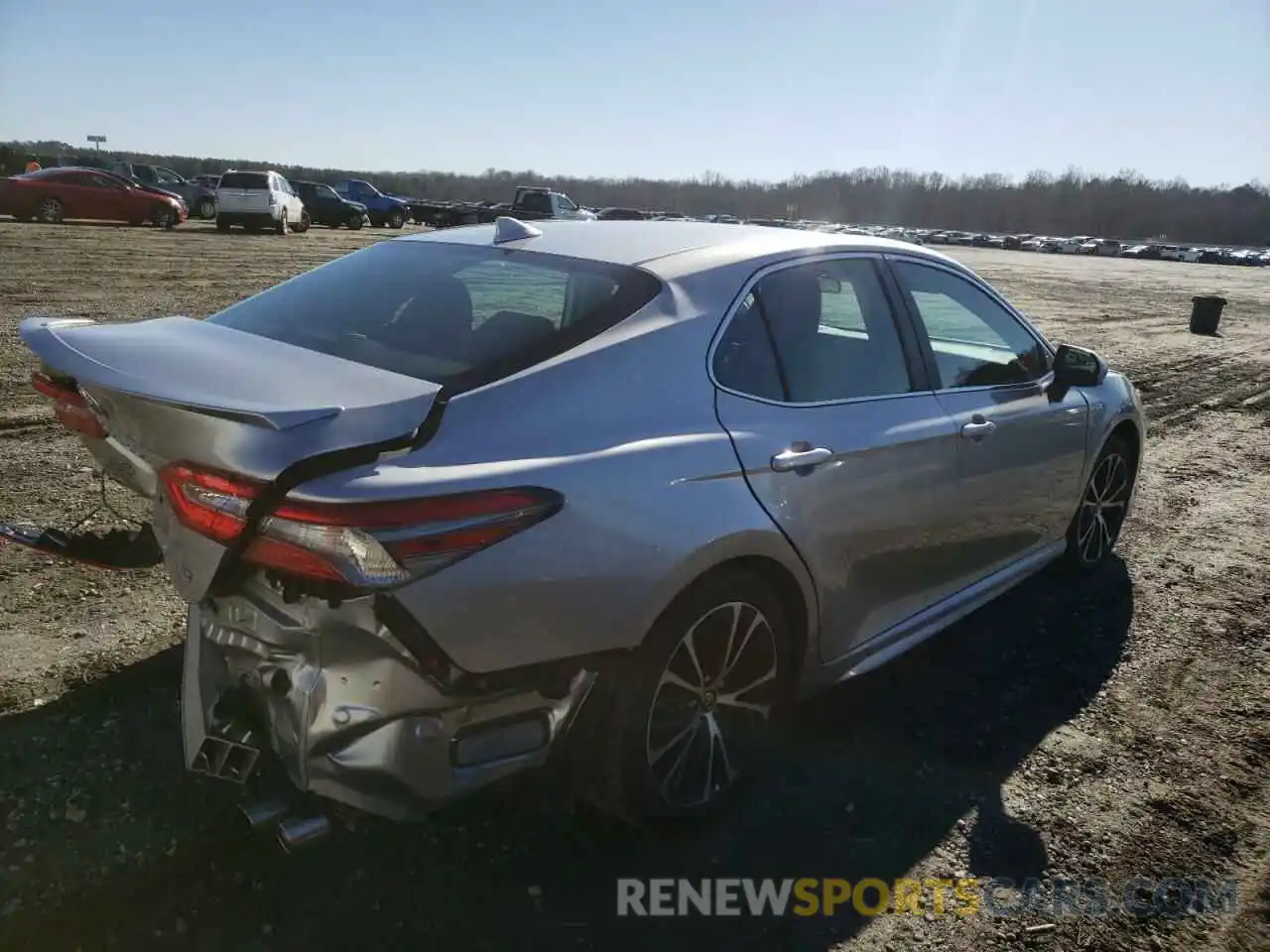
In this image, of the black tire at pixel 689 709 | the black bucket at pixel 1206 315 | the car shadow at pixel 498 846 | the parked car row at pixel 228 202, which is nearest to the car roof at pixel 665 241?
the black tire at pixel 689 709

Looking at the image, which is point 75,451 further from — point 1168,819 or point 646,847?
point 1168,819

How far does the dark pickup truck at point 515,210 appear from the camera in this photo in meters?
31.0

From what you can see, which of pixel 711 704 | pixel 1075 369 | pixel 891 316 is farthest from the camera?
pixel 1075 369

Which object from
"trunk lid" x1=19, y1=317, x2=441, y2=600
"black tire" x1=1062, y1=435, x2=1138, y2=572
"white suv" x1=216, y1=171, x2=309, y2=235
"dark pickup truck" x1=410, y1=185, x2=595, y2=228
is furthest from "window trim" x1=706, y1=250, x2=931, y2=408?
"white suv" x1=216, y1=171, x2=309, y2=235

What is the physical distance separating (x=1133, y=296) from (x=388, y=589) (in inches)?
1140

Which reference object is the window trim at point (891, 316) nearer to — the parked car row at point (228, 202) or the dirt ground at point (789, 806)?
the dirt ground at point (789, 806)

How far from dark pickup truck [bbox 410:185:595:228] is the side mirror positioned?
2115 centimetres

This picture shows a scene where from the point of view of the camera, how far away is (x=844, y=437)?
124 inches

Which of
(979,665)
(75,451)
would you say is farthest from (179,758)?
(75,451)

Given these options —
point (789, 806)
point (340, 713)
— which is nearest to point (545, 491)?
point (340, 713)

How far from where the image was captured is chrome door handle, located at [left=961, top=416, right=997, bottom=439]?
372 centimetres

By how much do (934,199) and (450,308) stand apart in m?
161

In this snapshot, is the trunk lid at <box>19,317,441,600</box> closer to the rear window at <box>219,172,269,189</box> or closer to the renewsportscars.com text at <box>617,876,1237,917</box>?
the renewsportscars.com text at <box>617,876,1237,917</box>

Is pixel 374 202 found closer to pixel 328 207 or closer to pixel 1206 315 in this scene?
pixel 328 207
